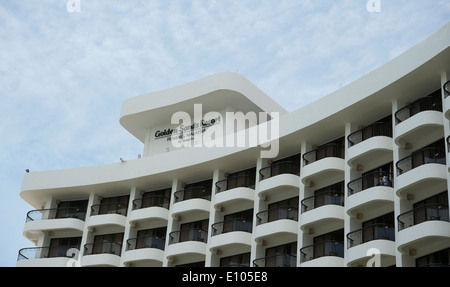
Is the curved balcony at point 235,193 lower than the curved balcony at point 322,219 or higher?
higher

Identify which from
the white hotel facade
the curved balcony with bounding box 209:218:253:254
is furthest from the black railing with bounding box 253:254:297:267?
the curved balcony with bounding box 209:218:253:254

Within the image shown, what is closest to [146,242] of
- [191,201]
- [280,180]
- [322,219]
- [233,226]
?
[191,201]

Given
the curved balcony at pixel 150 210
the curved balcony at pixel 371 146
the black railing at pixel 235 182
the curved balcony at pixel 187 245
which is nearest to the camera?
the curved balcony at pixel 371 146

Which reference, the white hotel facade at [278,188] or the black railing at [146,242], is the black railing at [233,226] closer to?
the white hotel facade at [278,188]

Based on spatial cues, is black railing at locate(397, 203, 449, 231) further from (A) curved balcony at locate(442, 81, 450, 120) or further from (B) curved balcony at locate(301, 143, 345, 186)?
(B) curved balcony at locate(301, 143, 345, 186)

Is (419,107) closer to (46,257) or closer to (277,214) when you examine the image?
(277,214)

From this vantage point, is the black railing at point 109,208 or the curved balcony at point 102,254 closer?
the curved balcony at point 102,254

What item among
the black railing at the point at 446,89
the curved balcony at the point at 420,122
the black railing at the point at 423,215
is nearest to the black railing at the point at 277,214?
the curved balcony at the point at 420,122

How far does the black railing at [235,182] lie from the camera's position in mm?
37550

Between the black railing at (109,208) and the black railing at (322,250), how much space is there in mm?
13424

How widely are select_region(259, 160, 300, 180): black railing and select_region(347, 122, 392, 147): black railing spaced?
4263mm

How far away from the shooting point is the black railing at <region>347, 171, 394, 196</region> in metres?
30.8

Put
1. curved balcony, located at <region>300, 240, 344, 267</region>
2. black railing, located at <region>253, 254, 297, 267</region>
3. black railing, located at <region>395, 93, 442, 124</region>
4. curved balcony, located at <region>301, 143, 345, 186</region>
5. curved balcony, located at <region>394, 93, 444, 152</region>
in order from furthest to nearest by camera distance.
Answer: black railing, located at <region>253, 254, 297, 267</region>, curved balcony, located at <region>301, 143, 345, 186</region>, curved balcony, located at <region>300, 240, 344, 267</region>, black railing, located at <region>395, 93, 442, 124</region>, curved balcony, located at <region>394, 93, 444, 152</region>
